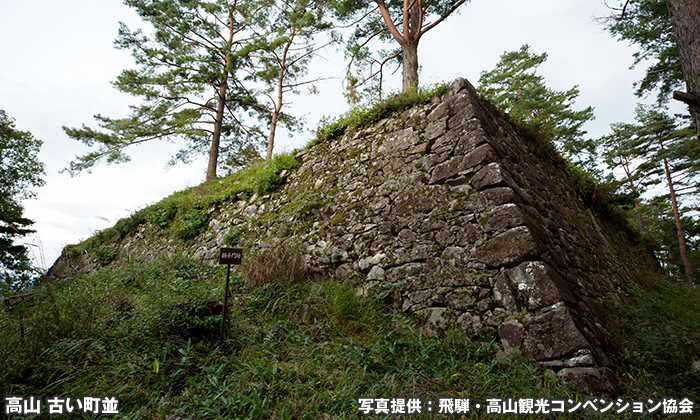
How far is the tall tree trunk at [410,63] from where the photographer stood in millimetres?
6734

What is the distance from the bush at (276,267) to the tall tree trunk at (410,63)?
4562mm

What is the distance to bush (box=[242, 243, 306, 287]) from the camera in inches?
165

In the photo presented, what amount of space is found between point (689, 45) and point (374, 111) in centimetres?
395

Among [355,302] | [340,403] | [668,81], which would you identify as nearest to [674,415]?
[340,403]

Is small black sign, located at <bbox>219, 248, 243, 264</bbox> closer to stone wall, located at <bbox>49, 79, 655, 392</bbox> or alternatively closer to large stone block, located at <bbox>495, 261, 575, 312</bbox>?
stone wall, located at <bbox>49, 79, 655, 392</bbox>

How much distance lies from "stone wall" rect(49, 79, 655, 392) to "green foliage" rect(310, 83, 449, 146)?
17 centimetres

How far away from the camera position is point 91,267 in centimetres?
793

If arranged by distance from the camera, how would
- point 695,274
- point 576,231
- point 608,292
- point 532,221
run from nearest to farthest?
point 532,221, point 608,292, point 576,231, point 695,274

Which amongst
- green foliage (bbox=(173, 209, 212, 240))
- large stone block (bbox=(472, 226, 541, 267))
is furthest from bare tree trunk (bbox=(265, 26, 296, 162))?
large stone block (bbox=(472, 226, 541, 267))

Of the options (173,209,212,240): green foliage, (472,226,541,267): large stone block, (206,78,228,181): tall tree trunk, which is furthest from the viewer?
(206,78,228,181): tall tree trunk

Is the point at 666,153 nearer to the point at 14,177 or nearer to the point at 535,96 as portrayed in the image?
the point at 535,96

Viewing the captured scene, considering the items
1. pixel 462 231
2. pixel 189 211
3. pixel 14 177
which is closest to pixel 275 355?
pixel 462 231

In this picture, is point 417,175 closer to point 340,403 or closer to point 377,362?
point 377,362

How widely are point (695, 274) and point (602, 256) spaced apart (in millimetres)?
13655
